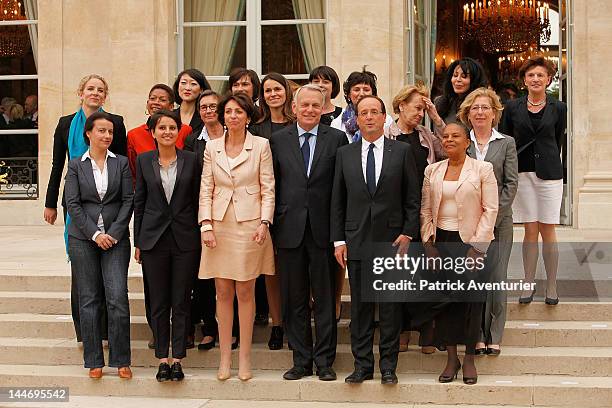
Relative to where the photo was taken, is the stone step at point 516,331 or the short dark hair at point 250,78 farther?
the short dark hair at point 250,78

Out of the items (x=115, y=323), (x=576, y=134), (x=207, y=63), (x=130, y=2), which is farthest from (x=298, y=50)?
(x=115, y=323)

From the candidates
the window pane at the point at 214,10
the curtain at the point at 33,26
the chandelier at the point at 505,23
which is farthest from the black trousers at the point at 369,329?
the chandelier at the point at 505,23

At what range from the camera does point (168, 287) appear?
6688 millimetres

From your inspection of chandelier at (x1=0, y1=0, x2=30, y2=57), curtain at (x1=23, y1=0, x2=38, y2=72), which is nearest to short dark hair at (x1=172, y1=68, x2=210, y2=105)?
curtain at (x1=23, y1=0, x2=38, y2=72)

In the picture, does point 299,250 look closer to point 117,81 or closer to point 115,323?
point 115,323

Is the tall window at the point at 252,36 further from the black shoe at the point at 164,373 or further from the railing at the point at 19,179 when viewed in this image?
the black shoe at the point at 164,373

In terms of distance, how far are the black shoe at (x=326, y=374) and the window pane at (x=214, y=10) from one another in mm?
6875

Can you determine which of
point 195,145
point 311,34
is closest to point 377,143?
point 195,145

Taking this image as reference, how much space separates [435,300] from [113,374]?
2296 millimetres

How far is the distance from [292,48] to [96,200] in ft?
19.8

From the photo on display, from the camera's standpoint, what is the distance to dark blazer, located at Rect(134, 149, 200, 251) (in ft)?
21.7

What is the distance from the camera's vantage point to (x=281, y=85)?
6.92 meters

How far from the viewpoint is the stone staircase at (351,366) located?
6.39 metres

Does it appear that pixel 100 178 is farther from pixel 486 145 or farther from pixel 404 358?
pixel 486 145
